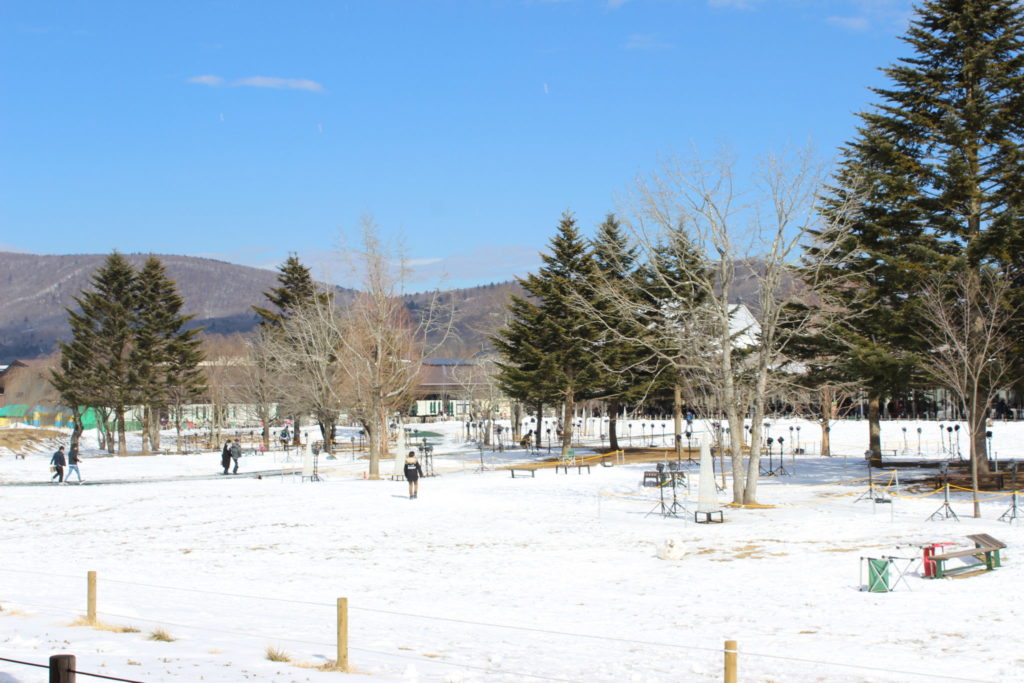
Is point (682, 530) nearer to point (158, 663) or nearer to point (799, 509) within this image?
point (799, 509)

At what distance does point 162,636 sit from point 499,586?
279 inches

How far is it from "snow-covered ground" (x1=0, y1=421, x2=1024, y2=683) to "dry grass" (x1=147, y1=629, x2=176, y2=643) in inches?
5.8

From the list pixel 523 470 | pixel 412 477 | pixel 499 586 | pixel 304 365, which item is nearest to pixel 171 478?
pixel 523 470

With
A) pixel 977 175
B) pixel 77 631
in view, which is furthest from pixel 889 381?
pixel 77 631

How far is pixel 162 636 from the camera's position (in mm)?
12320

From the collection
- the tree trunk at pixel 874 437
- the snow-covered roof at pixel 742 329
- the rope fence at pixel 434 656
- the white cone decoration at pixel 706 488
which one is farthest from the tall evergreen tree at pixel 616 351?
the rope fence at pixel 434 656

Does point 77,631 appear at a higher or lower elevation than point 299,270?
lower

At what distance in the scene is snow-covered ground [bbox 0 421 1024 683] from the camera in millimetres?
11688

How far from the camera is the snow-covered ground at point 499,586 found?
1169cm

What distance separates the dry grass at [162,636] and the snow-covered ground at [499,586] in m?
0.15

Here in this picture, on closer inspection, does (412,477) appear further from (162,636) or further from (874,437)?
(874,437)

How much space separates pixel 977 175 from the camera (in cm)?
3228

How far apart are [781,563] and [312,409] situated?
4487cm

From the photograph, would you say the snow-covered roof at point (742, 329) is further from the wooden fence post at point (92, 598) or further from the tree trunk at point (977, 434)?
the wooden fence post at point (92, 598)
